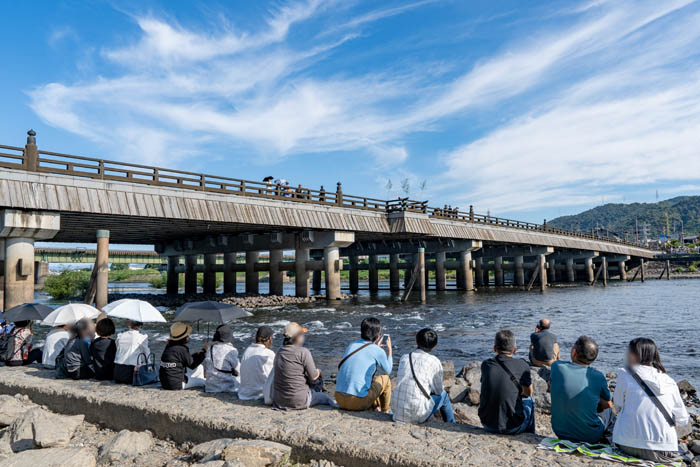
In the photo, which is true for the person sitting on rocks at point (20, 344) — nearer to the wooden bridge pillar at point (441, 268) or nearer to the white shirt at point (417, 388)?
the white shirt at point (417, 388)

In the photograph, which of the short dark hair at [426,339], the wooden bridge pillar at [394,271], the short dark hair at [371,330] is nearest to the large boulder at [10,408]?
the short dark hair at [371,330]

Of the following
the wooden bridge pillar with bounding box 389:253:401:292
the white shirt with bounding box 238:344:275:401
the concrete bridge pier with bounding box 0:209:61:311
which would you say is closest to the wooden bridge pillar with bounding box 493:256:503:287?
the wooden bridge pillar with bounding box 389:253:401:292

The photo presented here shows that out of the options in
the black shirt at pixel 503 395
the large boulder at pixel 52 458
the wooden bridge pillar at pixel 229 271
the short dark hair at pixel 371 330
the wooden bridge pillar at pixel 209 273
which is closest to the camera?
the black shirt at pixel 503 395

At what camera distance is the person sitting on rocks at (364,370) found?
22.3 ft

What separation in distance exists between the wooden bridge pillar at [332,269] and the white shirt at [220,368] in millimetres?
28546

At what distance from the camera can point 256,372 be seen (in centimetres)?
769

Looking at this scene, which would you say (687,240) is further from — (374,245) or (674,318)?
(674,318)

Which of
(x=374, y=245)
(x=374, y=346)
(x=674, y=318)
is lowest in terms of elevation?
(x=674, y=318)

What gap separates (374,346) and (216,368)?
310cm

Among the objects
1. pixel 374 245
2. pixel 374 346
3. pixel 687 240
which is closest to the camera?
pixel 374 346

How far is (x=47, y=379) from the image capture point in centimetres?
959

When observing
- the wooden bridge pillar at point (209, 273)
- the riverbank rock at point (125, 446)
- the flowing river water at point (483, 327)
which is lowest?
the flowing river water at point (483, 327)

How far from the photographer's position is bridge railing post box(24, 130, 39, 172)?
67.9ft

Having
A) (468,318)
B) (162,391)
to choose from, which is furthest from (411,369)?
(468,318)
